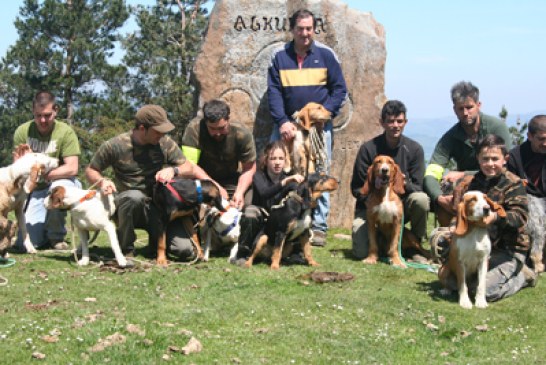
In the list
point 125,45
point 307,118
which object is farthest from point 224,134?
point 125,45

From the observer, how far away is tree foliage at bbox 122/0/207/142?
25.1 meters

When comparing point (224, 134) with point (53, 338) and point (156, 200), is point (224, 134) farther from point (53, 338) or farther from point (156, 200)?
point (53, 338)

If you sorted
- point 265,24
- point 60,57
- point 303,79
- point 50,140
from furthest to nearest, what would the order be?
1. point 60,57
2. point 265,24
3. point 303,79
4. point 50,140

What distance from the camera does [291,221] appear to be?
691 centimetres

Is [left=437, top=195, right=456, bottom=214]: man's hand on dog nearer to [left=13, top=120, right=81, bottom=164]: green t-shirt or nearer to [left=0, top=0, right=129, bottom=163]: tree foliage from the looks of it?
[left=13, top=120, right=81, bottom=164]: green t-shirt

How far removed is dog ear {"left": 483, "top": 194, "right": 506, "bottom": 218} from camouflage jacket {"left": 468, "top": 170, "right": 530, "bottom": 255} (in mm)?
174

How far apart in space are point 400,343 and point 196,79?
6.05 metres

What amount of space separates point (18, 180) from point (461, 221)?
4415 millimetres

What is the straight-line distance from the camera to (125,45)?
2702cm

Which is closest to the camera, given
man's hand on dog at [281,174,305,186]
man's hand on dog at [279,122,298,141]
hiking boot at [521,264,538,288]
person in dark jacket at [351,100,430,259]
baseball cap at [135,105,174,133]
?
hiking boot at [521,264,538,288]

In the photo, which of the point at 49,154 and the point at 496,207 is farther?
the point at 49,154

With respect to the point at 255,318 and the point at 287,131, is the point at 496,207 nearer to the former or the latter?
the point at 255,318

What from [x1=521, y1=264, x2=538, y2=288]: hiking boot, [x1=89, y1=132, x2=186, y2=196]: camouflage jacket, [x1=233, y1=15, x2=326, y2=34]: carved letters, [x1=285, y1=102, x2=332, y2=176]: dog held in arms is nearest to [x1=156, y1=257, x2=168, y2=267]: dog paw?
[x1=89, y1=132, x2=186, y2=196]: camouflage jacket

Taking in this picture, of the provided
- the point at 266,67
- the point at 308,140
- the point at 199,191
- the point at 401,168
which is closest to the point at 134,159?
the point at 199,191
